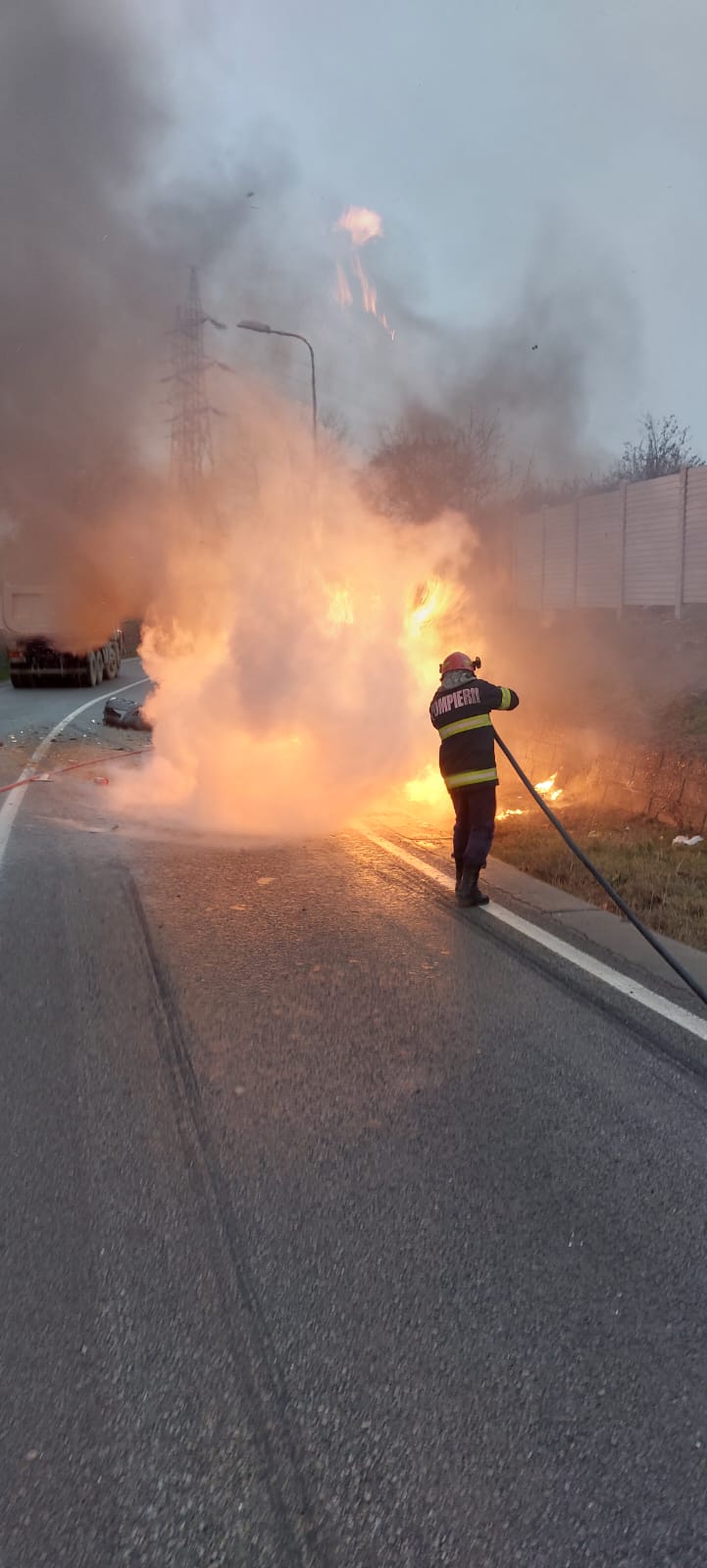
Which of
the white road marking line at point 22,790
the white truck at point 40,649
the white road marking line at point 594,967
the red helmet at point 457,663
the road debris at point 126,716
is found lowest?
the white road marking line at point 594,967

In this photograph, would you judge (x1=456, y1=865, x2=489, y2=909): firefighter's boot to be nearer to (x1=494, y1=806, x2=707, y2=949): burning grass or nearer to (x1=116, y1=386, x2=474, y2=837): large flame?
(x1=494, y1=806, x2=707, y2=949): burning grass

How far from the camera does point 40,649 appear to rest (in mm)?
24281

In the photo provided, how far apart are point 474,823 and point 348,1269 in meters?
4.02

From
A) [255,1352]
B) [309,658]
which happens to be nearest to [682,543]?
[309,658]

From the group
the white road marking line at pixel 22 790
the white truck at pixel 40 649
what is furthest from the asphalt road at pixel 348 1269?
the white truck at pixel 40 649

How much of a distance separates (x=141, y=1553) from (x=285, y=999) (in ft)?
9.59

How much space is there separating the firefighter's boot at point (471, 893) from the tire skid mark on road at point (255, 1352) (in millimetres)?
2681

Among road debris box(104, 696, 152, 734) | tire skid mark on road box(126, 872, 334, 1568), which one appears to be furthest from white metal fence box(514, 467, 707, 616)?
tire skid mark on road box(126, 872, 334, 1568)

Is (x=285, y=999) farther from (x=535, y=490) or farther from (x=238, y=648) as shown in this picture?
(x=535, y=490)

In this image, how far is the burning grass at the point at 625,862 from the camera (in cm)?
635

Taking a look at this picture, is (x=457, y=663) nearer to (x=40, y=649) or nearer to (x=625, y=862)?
(x=625, y=862)

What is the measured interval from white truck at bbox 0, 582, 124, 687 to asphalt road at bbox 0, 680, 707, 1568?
40.7 ft

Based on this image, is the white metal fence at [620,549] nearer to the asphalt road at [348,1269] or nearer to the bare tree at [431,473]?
the bare tree at [431,473]

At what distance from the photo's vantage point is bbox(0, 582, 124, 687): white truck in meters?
16.7
